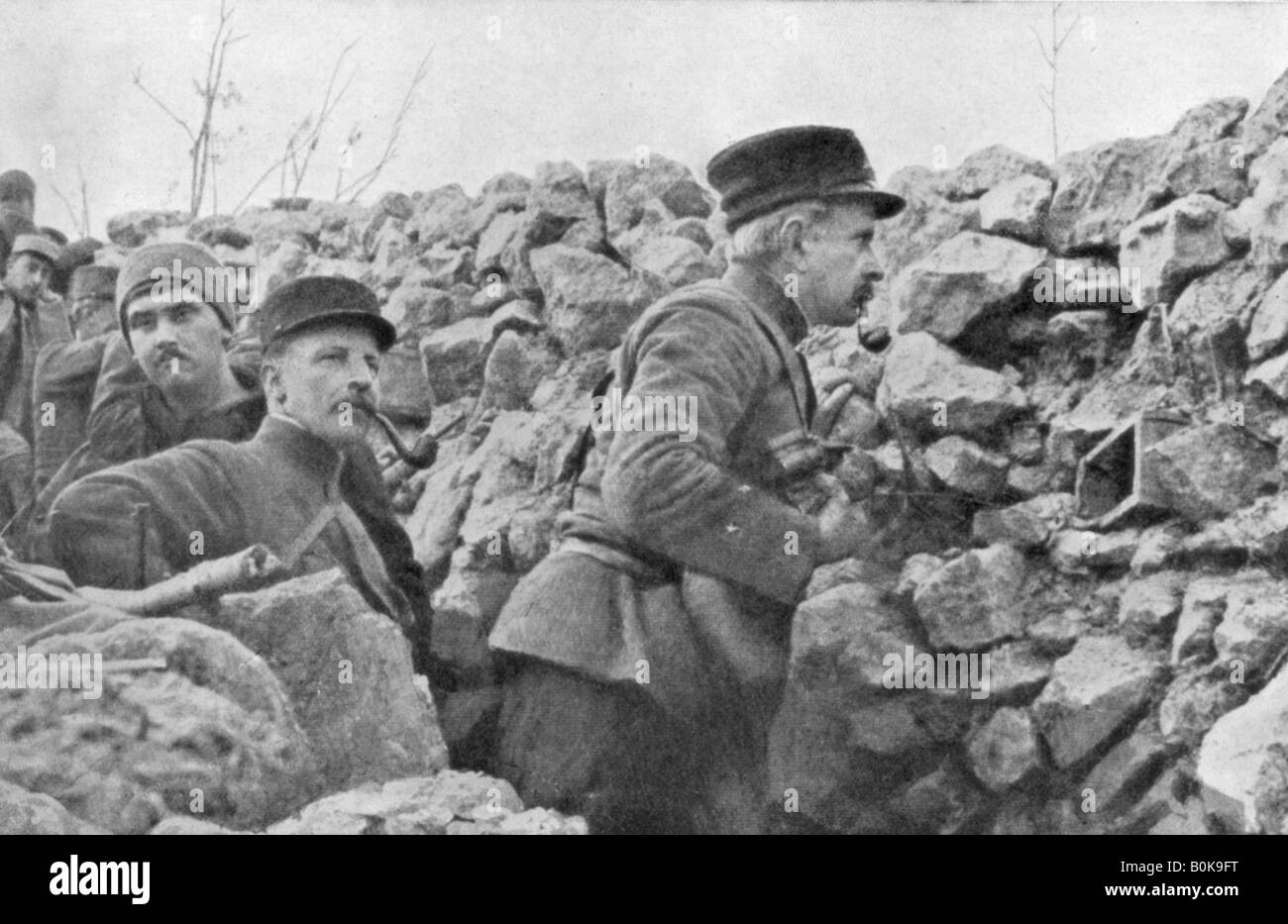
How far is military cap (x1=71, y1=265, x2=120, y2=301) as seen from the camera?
35.1ft

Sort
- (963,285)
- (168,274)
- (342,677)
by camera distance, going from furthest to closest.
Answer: (168,274) < (963,285) < (342,677)

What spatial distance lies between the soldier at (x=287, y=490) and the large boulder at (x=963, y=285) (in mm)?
2095

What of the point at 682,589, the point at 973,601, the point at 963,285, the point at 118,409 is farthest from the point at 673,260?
the point at 118,409

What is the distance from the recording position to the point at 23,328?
10.7 meters

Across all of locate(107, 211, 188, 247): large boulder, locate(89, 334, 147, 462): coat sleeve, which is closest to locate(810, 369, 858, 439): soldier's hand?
locate(89, 334, 147, 462): coat sleeve

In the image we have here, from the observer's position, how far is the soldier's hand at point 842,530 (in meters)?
9.55

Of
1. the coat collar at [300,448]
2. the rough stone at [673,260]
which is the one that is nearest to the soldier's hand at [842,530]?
the rough stone at [673,260]

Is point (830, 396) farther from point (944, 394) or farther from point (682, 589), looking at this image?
point (682, 589)

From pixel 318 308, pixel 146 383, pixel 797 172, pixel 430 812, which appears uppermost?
pixel 797 172

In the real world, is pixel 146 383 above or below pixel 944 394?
above

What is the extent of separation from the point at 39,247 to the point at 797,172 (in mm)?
3246

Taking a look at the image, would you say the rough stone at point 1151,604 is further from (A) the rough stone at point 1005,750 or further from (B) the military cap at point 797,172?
(B) the military cap at point 797,172

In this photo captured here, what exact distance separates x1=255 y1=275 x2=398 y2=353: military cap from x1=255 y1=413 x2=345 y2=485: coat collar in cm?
36

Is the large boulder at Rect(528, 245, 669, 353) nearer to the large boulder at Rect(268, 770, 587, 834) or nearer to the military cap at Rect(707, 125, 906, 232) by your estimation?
the military cap at Rect(707, 125, 906, 232)
